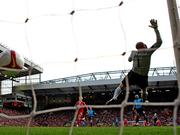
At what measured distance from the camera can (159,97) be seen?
83.1ft

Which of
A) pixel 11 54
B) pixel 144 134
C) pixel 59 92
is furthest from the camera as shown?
pixel 59 92

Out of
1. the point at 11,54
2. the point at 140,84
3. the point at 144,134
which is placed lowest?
the point at 144,134

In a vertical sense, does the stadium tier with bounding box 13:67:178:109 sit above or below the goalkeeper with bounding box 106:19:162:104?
above

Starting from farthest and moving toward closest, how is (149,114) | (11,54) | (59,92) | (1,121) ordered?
(59,92) < (149,114) < (1,121) < (11,54)

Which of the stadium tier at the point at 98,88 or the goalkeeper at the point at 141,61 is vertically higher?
the stadium tier at the point at 98,88

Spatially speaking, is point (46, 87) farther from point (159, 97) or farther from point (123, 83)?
point (123, 83)

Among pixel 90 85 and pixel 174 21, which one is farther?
pixel 90 85

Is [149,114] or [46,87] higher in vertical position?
[46,87]

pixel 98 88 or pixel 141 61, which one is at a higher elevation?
pixel 98 88

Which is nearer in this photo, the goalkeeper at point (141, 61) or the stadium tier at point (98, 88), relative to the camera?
the goalkeeper at point (141, 61)

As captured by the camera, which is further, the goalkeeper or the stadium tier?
the stadium tier

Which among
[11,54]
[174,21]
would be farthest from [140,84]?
[174,21]

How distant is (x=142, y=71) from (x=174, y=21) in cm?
213

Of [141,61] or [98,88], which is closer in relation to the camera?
[141,61]
